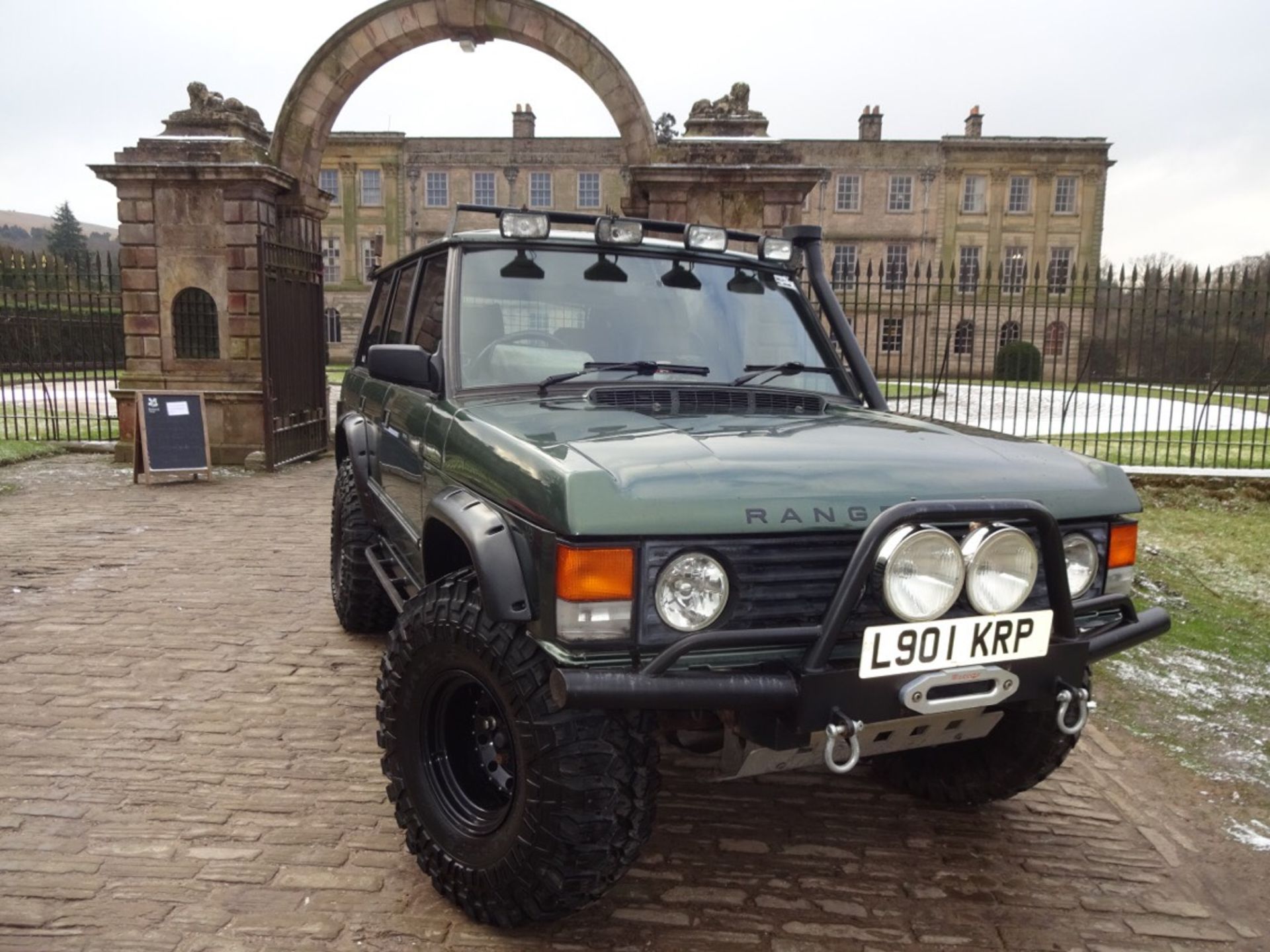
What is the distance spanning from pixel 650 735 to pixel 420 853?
873 millimetres

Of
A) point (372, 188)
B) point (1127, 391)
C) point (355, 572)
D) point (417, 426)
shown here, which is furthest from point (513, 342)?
point (372, 188)

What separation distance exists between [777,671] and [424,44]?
12.2 m

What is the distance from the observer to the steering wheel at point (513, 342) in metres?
3.51

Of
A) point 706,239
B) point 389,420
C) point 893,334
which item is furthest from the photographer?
point 893,334

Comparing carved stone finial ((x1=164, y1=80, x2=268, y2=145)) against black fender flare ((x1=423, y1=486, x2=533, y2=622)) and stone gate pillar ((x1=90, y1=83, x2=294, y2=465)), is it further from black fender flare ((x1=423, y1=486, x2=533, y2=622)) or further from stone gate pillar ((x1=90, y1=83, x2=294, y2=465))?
black fender flare ((x1=423, y1=486, x2=533, y2=622))

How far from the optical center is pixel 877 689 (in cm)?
240

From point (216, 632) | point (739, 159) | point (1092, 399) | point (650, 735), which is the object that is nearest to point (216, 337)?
point (739, 159)

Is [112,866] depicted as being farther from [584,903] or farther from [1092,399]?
[1092,399]

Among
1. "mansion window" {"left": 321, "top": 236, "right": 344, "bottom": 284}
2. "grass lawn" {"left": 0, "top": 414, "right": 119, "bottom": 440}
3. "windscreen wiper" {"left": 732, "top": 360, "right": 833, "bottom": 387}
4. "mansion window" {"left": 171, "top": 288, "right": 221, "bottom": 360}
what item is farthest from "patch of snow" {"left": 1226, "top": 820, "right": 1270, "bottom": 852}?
"mansion window" {"left": 321, "top": 236, "right": 344, "bottom": 284}

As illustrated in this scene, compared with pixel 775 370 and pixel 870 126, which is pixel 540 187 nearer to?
pixel 870 126

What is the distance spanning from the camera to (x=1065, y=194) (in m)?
45.7

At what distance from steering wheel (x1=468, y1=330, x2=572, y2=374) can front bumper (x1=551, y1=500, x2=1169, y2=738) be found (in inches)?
60.8

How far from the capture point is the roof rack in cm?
364

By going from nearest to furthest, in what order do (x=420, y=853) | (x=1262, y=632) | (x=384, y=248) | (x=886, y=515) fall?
(x=886, y=515) < (x=420, y=853) < (x=1262, y=632) < (x=384, y=248)
